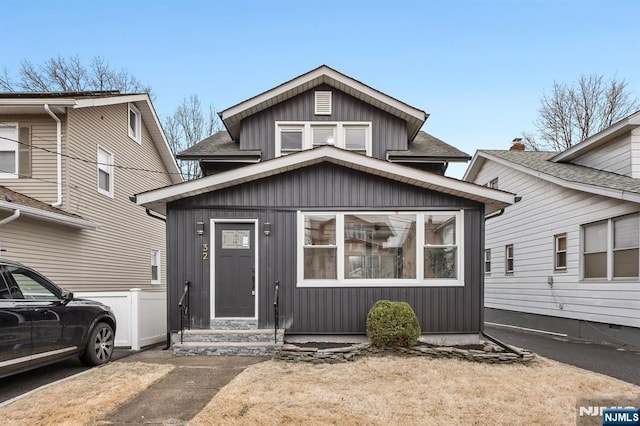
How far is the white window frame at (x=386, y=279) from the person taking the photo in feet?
24.7

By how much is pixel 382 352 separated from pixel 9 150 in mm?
9952

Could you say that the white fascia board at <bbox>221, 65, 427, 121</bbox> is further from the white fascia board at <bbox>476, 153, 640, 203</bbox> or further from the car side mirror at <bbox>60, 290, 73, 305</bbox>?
the car side mirror at <bbox>60, 290, 73, 305</bbox>

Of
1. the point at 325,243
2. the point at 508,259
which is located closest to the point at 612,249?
the point at 508,259

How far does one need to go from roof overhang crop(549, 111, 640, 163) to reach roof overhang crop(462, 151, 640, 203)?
131 cm

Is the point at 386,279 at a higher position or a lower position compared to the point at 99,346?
higher

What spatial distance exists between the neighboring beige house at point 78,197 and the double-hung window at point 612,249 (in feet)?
33.9

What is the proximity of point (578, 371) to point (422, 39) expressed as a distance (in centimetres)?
1466

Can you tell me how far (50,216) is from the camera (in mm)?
8234

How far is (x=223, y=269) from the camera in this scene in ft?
24.7

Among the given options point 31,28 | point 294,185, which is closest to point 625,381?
point 294,185

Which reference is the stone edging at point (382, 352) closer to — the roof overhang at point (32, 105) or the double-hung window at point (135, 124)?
the roof overhang at point (32, 105)

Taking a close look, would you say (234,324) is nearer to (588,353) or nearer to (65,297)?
(65,297)

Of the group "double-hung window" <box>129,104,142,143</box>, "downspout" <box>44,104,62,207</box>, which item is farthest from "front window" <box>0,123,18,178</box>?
"double-hung window" <box>129,104,142,143</box>

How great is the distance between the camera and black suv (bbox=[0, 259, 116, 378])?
15.5 ft
